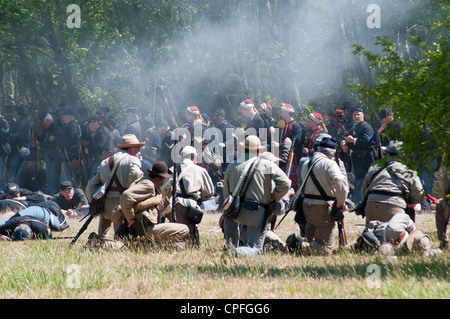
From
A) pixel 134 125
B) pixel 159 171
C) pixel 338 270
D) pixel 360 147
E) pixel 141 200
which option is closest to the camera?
pixel 338 270

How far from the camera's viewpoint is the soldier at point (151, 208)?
815 centimetres

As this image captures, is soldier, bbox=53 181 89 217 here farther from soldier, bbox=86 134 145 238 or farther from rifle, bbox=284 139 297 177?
rifle, bbox=284 139 297 177

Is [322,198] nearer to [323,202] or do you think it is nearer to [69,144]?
[323,202]

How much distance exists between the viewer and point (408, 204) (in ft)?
26.7

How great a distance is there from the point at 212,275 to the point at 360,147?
6.17 metres

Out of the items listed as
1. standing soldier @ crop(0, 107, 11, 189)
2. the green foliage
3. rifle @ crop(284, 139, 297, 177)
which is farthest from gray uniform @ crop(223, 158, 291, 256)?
standing soldier @ crop(0, 107, 11, 189)

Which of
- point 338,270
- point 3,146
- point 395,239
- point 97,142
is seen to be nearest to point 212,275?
point 338,270

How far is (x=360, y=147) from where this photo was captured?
1170cm

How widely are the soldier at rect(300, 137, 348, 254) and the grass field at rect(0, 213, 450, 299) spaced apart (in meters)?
0.53

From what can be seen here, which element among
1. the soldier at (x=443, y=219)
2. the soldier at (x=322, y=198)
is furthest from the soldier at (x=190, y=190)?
the soldier at (x=443, y=219)

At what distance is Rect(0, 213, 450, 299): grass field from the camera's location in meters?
5.23

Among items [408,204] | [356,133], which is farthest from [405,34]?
[408,204]

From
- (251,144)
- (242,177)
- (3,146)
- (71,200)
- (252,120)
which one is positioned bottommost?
(71,200)

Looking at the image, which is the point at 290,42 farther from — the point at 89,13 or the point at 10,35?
the point at 10,35
